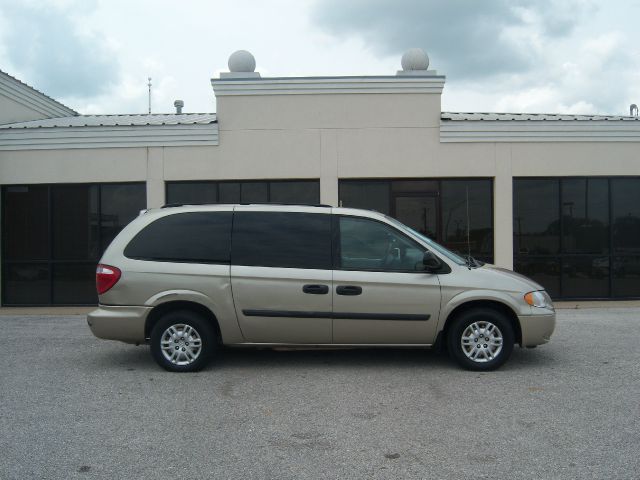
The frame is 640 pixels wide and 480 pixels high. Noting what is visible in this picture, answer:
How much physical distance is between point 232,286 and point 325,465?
9.39 ft

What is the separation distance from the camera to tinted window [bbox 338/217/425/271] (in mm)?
6512

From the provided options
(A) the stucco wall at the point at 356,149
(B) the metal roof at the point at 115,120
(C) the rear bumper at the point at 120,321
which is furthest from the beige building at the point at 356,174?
(C) the rear bumper at the point at 120,321

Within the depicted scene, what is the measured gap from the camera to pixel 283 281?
643cm

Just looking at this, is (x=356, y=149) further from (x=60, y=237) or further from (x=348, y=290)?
(x=60, y=237)

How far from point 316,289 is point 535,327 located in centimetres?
249

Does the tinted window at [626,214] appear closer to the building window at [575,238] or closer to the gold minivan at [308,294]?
the building window at [575,238]

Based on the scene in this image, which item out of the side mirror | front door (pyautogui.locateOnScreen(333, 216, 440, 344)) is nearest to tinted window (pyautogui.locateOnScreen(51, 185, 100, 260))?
front door (pyautogui.locateOnScreen(333, 216, 440, 344))

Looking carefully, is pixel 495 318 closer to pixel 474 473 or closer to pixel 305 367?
pixel 305 367

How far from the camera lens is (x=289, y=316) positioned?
6.42 metres

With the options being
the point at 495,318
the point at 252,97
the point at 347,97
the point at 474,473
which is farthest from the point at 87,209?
the point at 474,473

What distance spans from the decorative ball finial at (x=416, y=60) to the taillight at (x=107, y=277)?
8227 mm

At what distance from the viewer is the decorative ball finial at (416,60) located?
40.3 ft

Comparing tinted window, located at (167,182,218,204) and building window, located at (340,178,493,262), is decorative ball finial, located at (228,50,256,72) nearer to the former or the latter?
tinted window, located at (167,182,218,204)

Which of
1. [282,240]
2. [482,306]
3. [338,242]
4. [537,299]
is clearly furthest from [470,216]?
[282,240]
